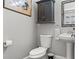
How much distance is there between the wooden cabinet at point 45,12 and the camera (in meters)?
2.86

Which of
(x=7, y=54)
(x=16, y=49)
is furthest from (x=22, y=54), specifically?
(x=7, y=54)

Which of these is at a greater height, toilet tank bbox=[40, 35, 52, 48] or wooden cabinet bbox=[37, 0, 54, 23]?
wooden cabinet bbox=[37, 0, 54, 23]

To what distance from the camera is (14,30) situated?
254 centimetres

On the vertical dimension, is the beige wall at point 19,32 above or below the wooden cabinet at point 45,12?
below

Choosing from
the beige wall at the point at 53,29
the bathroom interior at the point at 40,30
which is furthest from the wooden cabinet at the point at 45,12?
the beige wall at the point at 53,29

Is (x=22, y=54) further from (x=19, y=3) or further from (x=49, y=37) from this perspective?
(x=19, y=3)

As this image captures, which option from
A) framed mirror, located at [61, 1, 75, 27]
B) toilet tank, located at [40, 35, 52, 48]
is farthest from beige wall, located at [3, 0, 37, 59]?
framed mirror, located at [61, 1, 75, 27]

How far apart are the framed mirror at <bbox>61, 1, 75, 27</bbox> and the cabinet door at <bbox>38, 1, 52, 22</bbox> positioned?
14.0 inches

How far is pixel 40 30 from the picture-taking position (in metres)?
3.26

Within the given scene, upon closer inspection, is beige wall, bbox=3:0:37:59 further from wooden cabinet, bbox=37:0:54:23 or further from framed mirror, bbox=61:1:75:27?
framed mirror, bbox=61:1:75:27

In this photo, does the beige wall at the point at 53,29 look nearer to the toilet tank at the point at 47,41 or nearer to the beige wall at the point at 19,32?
the toilet tank at the point at 47,41

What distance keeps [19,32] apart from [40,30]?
30.4 inches

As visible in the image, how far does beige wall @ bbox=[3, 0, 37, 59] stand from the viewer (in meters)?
2.36

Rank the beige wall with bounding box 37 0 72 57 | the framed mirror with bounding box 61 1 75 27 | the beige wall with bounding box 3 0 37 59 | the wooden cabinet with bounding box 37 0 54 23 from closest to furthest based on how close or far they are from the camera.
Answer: the beige wall with bounding box 3 0 37 59
the framed mirror with bounding box 61 1 75 27
the beige wall with bounding box 37 0 72 57
the wooden cabinet with bounding box 37 0 54 23
